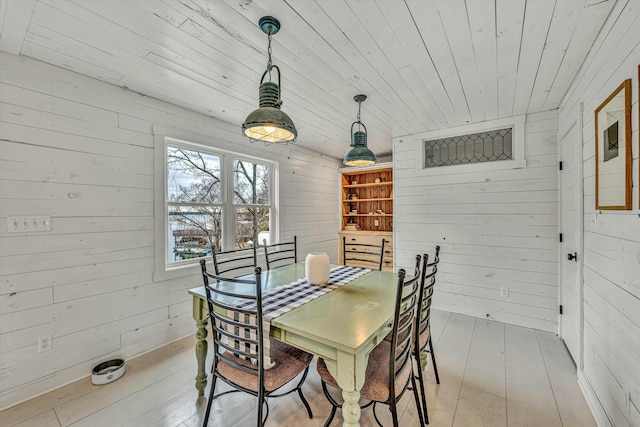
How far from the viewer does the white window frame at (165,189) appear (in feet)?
8.67

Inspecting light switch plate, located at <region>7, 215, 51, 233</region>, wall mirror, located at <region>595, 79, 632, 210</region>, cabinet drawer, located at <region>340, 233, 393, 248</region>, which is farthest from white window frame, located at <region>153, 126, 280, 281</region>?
wall mirror, located at <region>595, 79, 632, 210</region>

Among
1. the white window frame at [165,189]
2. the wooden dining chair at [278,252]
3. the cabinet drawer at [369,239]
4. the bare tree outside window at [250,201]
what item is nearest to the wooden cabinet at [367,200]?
the cabinet drawer at [369,239]

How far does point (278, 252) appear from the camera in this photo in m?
2.77

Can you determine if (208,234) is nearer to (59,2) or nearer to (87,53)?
(87,53)

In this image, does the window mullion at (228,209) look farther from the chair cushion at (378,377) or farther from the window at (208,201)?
the chair cushion at (378,377)

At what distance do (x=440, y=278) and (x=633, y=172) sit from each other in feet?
8.48

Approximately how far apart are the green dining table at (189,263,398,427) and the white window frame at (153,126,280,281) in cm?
103

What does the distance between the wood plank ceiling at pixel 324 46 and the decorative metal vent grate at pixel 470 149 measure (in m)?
0.59

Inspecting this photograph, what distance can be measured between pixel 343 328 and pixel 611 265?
5.34ft

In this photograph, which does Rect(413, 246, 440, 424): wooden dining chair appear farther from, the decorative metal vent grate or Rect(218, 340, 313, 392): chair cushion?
the decorative metal vent grate

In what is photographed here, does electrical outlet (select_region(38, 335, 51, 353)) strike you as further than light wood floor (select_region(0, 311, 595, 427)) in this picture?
Yes

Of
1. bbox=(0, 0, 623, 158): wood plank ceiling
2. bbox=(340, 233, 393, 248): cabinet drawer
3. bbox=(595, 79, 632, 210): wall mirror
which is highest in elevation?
bbox=(0, 0, 623, 158): wood plank ceiling

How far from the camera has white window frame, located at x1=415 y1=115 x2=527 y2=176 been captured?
316 centimetres

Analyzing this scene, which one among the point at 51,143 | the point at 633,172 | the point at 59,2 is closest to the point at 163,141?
the point at 51,143
